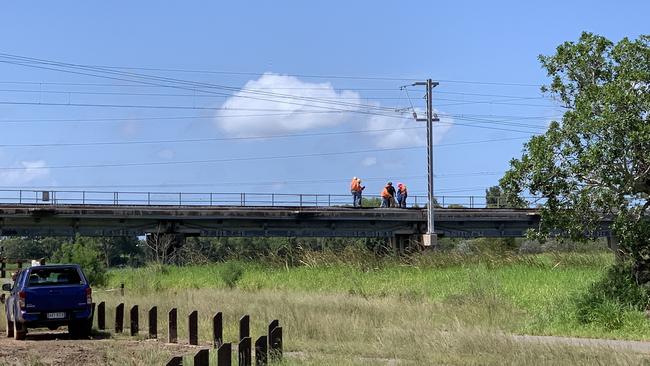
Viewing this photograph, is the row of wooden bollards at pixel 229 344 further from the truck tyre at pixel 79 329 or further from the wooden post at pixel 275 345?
the truck tyre at pixel 79 329

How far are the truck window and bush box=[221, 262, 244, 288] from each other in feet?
51.2

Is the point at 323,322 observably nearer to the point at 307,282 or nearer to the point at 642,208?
the point at 642,208

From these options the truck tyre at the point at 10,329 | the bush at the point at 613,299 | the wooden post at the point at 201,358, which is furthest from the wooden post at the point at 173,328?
the bush at the point at 613,299

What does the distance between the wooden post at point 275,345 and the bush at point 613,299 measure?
888 centimetres

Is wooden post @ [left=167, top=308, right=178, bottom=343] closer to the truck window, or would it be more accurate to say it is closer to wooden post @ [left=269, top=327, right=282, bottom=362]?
the truck window

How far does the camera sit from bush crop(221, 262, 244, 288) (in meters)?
35.7

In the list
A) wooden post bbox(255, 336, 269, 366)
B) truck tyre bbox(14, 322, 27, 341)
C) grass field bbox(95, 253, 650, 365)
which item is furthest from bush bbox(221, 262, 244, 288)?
wooden post bbox(255, 336, 269, 366)

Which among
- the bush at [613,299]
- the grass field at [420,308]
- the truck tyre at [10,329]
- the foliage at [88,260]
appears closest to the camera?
the grass field at [420,308]

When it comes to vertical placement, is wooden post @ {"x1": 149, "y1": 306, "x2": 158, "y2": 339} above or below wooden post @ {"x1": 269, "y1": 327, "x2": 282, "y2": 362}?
below

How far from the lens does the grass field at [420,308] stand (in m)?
12.8

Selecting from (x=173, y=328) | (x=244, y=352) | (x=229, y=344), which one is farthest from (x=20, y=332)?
(x=229, y=344)

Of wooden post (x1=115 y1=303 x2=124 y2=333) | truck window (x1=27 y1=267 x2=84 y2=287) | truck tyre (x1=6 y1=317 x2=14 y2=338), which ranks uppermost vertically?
truck window (x1=27 y1=267 x2=84 y2=287)

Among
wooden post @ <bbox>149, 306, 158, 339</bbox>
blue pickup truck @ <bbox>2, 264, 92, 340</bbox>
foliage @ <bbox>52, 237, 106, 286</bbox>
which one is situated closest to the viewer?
wooden post @ <bbox>149, 306, 158, 339</bbox>

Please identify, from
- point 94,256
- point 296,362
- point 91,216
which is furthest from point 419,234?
point 296,362
